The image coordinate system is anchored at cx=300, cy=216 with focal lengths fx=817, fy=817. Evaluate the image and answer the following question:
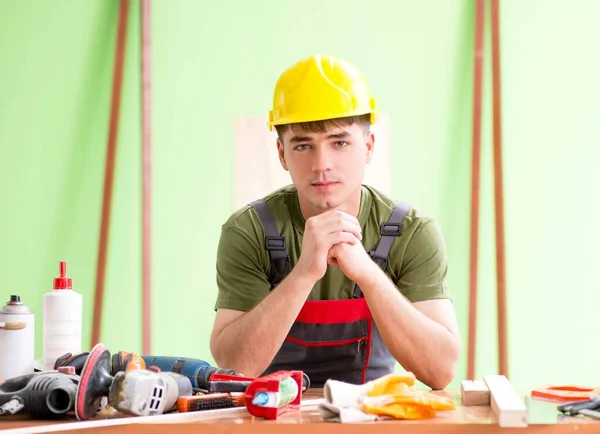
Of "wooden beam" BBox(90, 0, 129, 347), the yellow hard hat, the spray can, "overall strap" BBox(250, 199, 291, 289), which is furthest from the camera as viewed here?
"wooden beam" BBox(90, 0, 129, 347)

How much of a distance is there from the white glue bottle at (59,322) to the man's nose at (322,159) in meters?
0.65

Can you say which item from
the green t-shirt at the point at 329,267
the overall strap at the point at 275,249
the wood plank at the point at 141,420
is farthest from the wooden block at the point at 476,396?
the overall strap at the point at 275,249

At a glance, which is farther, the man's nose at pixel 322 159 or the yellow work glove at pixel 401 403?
the man's nose at pixel 322 159

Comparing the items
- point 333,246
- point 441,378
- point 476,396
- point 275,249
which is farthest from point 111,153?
point 476,396

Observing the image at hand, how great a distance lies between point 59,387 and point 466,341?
228 cm

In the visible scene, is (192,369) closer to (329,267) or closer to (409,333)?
(409,333)

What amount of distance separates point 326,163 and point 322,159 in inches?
0.5

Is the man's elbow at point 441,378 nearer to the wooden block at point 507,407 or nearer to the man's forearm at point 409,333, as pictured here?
the man's forearm at point 409,333

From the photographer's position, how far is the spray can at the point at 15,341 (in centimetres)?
162

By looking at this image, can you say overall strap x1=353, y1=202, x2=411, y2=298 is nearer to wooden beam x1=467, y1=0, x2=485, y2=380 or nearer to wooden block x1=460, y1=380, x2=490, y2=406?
wooden block x1=460, y1=380, x2=490, y2=406

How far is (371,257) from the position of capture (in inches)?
83.7

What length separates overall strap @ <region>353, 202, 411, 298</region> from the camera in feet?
6.96

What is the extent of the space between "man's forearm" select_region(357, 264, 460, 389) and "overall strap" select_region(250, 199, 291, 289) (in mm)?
292

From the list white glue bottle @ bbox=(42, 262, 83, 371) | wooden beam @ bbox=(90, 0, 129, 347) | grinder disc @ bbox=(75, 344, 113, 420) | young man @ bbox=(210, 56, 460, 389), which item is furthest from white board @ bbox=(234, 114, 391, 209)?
grinder disc @ bbox=(75, 344, 113, 420)
